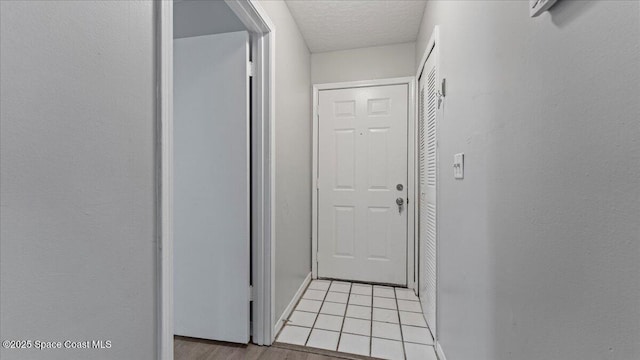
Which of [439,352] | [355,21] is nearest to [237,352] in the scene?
[439,352]

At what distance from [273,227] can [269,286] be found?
0.38 metres

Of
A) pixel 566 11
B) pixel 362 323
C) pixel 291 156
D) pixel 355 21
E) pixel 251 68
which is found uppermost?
pixel 355 21

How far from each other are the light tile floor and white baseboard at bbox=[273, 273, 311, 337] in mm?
36

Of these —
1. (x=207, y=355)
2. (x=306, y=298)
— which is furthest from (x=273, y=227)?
(x=306, y=298)

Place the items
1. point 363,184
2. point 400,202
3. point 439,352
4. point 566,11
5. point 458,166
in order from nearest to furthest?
point 566,11
point 458,166
point 439,352
point 400,202
point 363,184

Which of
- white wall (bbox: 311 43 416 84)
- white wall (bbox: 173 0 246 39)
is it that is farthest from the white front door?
white wall (bbox: 173 0 246 39)

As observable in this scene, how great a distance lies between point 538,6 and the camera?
669 millimetres

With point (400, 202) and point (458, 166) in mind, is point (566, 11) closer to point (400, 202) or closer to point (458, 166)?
point (458, 166)

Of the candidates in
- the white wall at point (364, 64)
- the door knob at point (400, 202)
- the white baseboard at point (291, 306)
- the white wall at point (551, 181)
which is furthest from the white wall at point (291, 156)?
the white wall at point (551, 181)

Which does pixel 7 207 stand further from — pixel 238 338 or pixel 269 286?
pixel 238 338

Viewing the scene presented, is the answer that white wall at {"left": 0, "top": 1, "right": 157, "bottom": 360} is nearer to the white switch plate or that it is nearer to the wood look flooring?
the wood look flooring

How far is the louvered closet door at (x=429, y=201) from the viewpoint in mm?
1928

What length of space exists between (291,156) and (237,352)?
1434 mm

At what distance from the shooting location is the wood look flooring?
5.52ft
